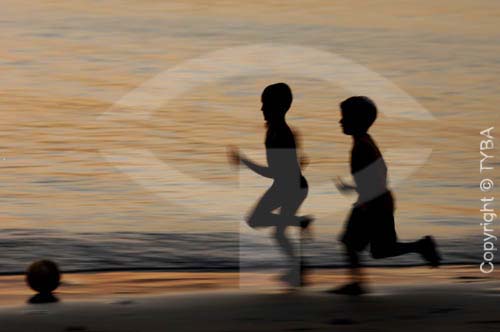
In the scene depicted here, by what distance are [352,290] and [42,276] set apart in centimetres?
213

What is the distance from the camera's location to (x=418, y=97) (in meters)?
23.0

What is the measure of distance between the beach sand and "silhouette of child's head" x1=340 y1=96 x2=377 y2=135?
113 centimetres

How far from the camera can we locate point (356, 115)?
9.12m

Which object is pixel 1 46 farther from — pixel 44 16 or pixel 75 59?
pixel 44 16

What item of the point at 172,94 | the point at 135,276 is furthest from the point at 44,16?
the point at 135,276

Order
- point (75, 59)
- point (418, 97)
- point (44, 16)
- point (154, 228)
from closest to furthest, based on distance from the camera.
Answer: point (154, 228)
point (418, 97)
point (75, 59)
point (44, 16)

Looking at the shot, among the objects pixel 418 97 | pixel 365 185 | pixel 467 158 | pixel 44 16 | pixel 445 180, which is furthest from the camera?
pixel 44 16

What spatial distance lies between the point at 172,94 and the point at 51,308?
15354mm
